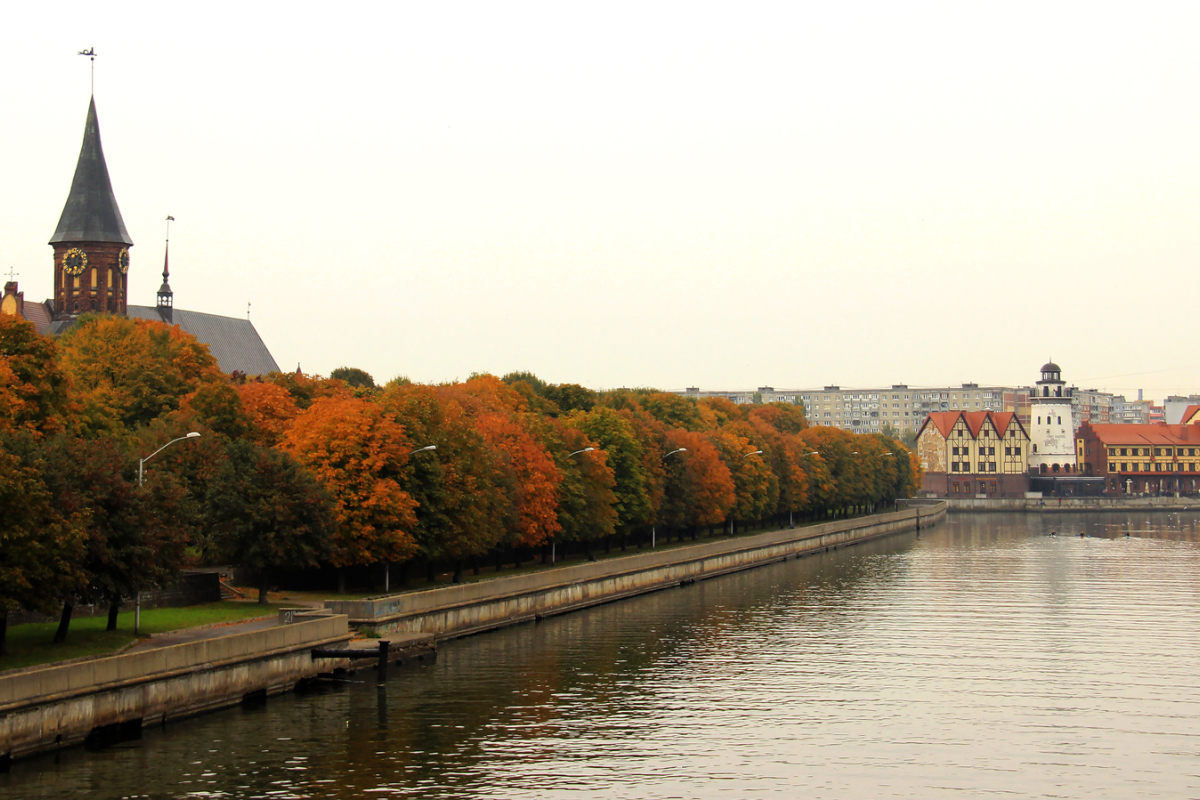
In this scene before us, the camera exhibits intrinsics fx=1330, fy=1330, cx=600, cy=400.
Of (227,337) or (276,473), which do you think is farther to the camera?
(227,337)

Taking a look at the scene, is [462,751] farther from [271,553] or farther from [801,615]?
[801,615]

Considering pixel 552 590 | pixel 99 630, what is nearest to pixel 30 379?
pixel 99 630

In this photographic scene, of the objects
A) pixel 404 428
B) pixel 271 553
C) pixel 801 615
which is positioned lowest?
pixel 801 615

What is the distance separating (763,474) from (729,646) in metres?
70.3

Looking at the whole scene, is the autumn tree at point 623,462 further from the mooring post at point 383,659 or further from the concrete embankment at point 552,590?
the mooring post at point 383,659

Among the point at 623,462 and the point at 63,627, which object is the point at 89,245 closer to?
the point at 623,462

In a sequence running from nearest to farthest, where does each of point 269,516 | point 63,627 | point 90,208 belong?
point 63,627
point 269,516
point 90,208

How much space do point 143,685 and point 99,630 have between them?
8.52 meters

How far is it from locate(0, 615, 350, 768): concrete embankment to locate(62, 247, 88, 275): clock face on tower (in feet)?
381

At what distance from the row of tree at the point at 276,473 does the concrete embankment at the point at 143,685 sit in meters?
3.24

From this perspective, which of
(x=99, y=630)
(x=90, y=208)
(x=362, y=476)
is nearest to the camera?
(x=99, y=630)

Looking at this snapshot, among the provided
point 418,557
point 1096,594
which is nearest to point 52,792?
point 418,557

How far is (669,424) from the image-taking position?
149375mm

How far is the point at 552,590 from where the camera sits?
240 ft
